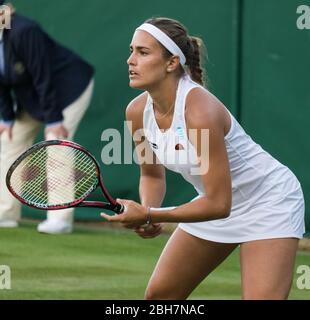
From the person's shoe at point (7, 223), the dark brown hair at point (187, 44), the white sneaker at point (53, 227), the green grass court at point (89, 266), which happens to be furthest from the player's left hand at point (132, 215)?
the person's shoe at point (7, 223)

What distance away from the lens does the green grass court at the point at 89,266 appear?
7098 mm

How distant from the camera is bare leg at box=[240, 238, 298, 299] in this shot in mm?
4953

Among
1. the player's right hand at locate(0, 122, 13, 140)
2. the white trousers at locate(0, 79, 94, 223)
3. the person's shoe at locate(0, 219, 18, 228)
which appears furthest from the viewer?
the person's shoe at locate(0, 219, 18, 228)

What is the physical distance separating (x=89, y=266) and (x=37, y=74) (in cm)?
162

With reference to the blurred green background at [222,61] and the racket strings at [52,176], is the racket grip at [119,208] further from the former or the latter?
the blurred green background at [222,61]

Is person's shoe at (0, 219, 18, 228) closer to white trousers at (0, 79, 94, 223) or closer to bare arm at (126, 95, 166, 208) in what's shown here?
white trousers at (0, 79, 94, 223)

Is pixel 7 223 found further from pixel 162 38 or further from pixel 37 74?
pixel 162 38

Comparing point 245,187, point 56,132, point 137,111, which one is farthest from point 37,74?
point 245,187

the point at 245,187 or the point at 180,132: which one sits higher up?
the point at 180,132

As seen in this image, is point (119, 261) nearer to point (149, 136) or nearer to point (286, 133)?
point (286, 133)

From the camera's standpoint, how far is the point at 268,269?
195 inches

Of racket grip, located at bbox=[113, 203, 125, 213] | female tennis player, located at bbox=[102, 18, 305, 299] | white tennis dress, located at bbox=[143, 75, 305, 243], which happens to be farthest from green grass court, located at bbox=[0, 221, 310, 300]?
racket grip, located at bbox=[113, 203, 125, 213]

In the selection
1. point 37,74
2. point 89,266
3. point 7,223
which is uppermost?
point 37,74
